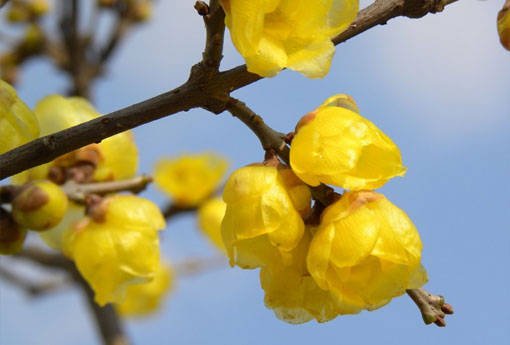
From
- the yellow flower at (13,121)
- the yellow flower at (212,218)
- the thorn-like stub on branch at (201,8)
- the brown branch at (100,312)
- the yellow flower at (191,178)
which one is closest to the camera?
Answer: the thorn-like stub on branch at (201,8)

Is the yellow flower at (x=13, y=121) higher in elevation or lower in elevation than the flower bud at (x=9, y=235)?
higher

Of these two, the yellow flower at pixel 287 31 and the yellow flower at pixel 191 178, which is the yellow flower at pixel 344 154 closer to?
the yellow flower at pixel 287 31

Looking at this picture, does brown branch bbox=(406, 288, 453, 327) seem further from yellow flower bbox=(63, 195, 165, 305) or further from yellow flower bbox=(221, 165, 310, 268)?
yellow flower bbox=(63, 195, 165, 305)

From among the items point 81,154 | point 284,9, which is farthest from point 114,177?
point 284,9

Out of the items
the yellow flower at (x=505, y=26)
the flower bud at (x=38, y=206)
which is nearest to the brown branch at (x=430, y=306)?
the yellow flower at (x=505, y=26)

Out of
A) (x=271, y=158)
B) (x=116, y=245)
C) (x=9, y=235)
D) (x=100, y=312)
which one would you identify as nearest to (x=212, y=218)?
(x=100, y=312)

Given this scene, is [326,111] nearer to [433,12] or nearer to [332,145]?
[332,145]
